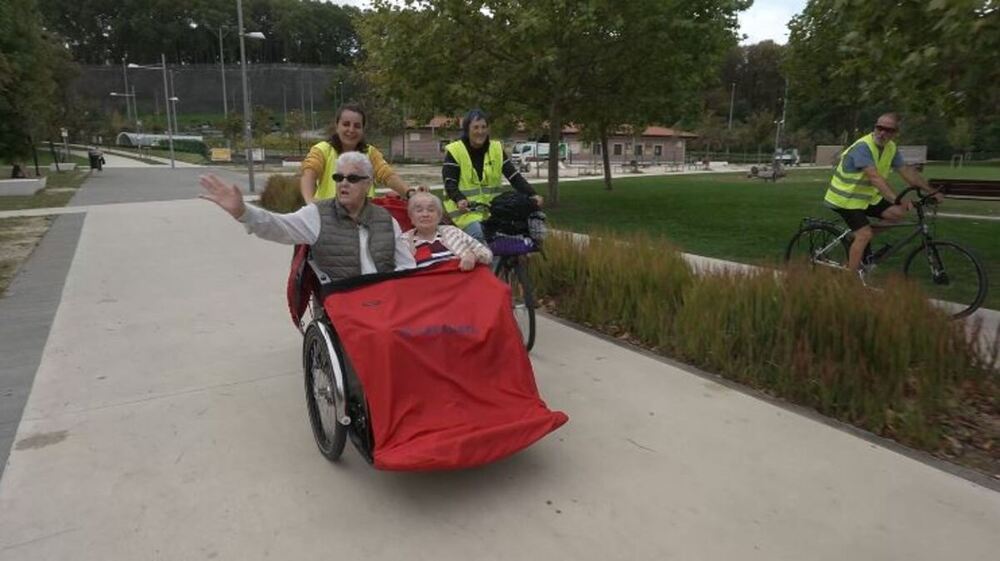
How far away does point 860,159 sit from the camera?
6371 millimetres

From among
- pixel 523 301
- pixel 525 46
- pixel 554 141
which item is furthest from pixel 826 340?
pixel 554 141

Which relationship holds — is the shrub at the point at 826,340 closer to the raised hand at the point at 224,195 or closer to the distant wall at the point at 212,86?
the raised hand at the point at 224,195

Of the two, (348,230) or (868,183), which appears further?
(868,183)

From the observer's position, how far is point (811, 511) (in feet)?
10.0

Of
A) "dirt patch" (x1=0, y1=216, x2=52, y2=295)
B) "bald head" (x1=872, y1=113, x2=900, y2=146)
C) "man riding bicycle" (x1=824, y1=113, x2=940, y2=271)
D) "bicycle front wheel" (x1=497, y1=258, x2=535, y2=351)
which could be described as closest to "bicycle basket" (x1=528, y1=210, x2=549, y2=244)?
"bicycle front wheel" (x1=497, y1=258, x2=535, y2=351)

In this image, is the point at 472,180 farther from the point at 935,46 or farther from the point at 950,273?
the point at 950,273

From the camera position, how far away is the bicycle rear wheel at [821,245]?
281 inches

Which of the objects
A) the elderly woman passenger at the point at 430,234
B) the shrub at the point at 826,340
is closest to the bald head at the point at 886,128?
the shrub at the point at 826,340

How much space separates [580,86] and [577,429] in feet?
45.2

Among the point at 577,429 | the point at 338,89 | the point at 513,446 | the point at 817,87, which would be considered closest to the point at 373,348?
the point at 513,446

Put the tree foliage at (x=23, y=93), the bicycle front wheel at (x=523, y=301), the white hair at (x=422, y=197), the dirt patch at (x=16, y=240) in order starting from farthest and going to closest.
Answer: the tree foliage at (x=23, y=93) → the dirt patch at (x=16, y=240) → the bicycle front wheel at (x=523, y=301) → the white hair at (x=422, y=197)

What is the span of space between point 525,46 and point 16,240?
953 cm

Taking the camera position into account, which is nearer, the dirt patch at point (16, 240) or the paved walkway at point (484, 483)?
the paved walkway at point (484, 483)

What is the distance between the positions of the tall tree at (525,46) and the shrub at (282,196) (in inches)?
119
